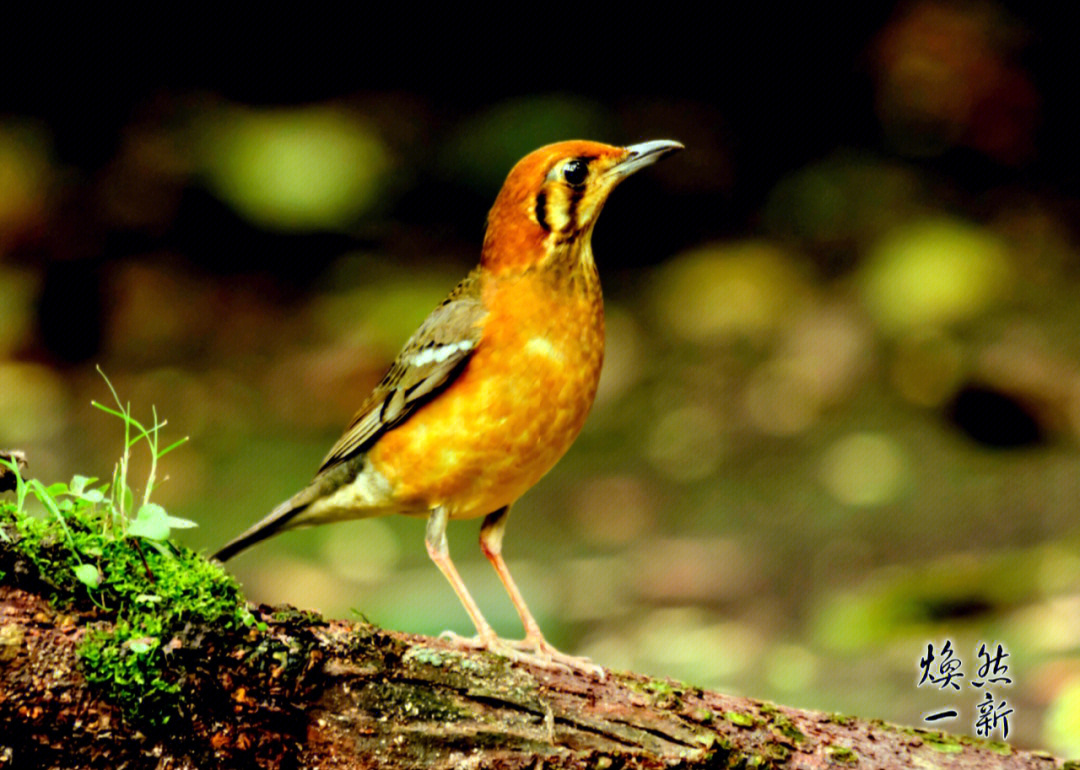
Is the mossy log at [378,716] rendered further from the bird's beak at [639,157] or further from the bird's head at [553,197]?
the bird's beak at [639,157]

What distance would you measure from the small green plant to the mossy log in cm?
3

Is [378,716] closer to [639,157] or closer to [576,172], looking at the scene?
[576,172]

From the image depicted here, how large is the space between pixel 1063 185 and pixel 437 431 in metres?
9.63

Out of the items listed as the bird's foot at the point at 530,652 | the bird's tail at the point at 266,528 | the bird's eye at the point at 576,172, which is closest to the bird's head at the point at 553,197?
the bird's eye at the point at 576,172

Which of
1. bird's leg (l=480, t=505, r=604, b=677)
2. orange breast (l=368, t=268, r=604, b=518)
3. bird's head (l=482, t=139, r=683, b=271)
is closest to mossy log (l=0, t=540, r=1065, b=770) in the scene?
bird's leg (l=480, t=505, r=604, b=677)

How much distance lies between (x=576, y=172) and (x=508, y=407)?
0.90m

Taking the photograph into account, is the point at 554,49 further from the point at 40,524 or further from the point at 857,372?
the point at 40,524

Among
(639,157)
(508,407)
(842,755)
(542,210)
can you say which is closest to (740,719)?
(842,755)

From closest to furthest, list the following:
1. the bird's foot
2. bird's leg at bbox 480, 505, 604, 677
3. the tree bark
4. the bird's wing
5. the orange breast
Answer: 1. the tree bark
2. the bird's foot
3. bird's leg at bbox 480, 505, 604, 677
4. the orange breast
5. the bird's wing

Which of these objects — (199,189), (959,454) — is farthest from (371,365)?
(959,454)

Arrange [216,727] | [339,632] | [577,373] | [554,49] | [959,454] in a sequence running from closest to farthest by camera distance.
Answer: [216,727] → [339,632] → [577,373] → [959,454] → [554,49]

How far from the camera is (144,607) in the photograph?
113 inches

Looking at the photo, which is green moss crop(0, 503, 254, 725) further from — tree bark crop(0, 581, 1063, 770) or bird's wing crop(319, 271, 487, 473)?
bird's wing crop(319, 271, 487, 473)

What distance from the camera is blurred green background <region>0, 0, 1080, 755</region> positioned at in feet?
25.4
